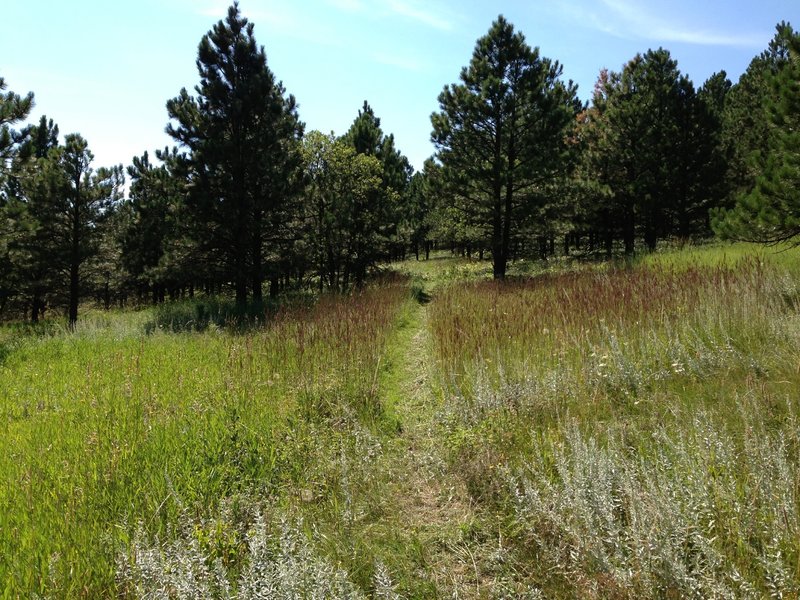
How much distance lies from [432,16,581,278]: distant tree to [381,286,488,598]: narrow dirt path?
12470mm

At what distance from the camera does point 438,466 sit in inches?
141

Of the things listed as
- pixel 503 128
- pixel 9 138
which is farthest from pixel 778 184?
pixel 9 138

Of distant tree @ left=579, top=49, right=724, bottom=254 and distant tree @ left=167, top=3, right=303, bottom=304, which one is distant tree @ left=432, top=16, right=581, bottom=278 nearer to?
distant tree @ left=579, top=49, right=724, bottom=254

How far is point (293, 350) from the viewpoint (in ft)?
21.9

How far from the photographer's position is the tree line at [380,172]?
1300 cm

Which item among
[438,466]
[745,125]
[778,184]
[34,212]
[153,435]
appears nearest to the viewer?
[438,466]

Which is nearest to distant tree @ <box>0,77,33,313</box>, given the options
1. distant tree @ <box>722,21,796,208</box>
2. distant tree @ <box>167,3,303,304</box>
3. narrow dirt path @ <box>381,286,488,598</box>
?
distant tree @ <box>167,3,303,304</box>

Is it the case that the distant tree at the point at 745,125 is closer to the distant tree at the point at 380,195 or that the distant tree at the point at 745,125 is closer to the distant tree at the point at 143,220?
the distant tree at the point at 380,195

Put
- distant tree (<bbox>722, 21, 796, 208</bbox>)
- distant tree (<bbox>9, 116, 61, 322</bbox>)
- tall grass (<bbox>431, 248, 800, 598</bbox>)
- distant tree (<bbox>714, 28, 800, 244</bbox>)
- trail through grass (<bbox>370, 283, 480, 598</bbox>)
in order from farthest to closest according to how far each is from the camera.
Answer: distant tree (<bbox>722, 21, 796, 208</bbox>), distant tree (<bbox>9, 116, 61, 322</bbox>), distant tree (<bbox>714, 28, 800, 244</bbox>), trail through grass (<bbox>370, 283, 480, 598</bbox>), tall grass (<bbox>431, 248, 800, 598</bbox>)

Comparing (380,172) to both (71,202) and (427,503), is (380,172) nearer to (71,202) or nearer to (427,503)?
(71,202)

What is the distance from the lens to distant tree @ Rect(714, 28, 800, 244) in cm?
688

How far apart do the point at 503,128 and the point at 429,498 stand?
15.9 m

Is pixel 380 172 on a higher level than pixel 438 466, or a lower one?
higher

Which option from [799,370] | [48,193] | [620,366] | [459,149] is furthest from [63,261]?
[799,370]
